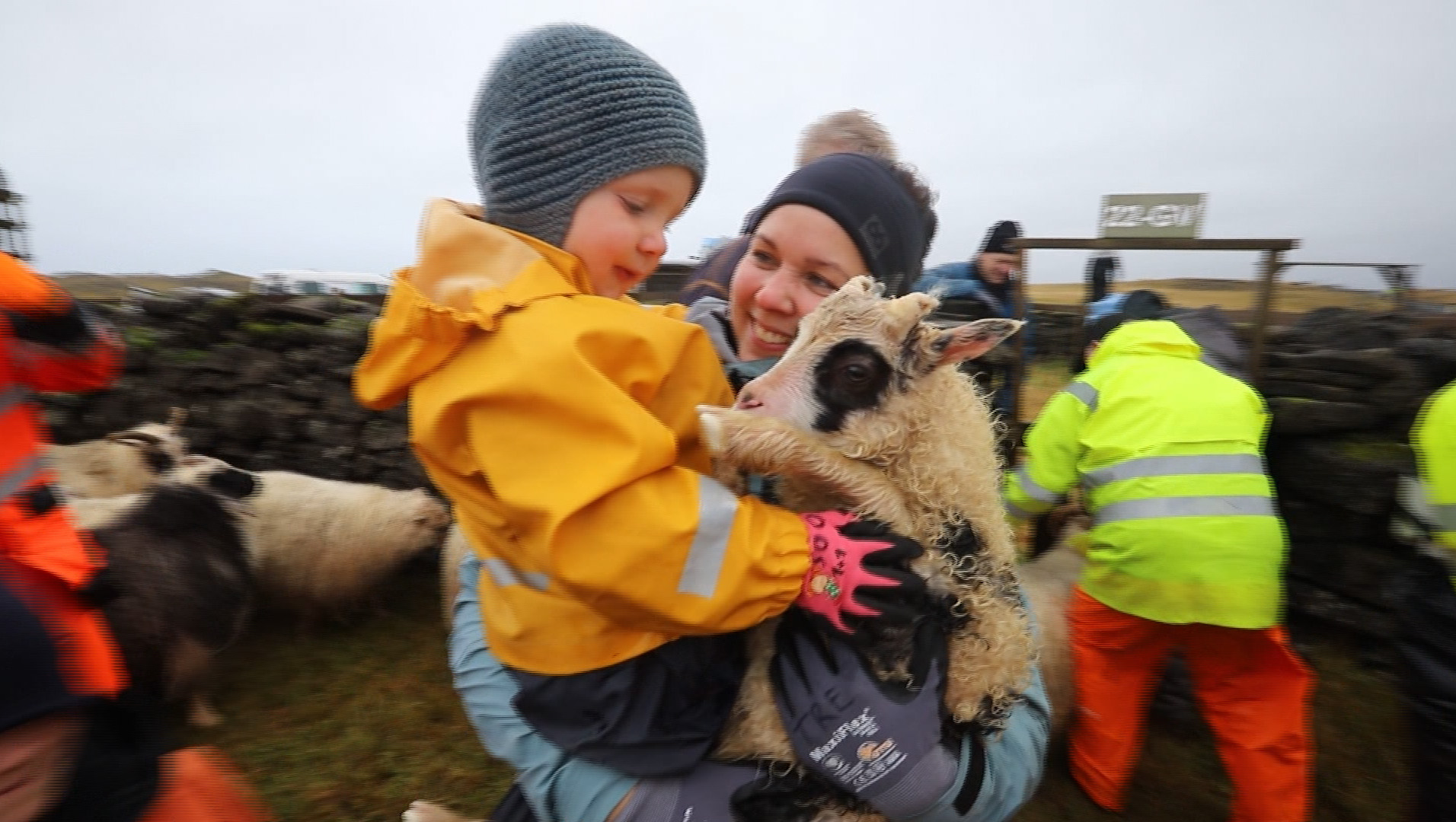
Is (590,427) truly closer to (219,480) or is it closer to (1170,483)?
(1170,483)

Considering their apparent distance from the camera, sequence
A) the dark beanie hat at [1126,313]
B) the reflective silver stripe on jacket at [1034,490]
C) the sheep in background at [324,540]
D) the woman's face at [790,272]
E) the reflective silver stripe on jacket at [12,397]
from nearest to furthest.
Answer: the woman's face at [790,272] → the reflective silver stripe on jacket at [12,397] → the reflective silver stripe on jacket at [1034,490] → the dark beanie hat at [1126,313] → the sheep in background at [324,540]

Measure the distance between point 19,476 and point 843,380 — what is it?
2819 mm

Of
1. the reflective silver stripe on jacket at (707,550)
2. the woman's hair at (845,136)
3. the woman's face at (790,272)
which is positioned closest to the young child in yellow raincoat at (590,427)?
the reflective silver stripe on jacket at (707,550)

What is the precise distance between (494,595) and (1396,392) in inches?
239

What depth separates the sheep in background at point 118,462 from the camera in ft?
18.7

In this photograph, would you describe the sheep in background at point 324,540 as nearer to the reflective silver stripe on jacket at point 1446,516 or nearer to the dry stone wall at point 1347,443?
the reflective silver stripe on jacket at point 1446,516

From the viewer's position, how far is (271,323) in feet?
22.2

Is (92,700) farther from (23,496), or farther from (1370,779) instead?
(1370,779)

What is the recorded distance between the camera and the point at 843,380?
146 cm

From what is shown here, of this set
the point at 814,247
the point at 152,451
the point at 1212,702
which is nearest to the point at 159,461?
the point at 152,451

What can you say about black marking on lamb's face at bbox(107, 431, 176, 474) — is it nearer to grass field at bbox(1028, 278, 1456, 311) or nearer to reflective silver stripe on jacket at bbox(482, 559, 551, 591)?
reflective silver stripe on jacket at bbox(482, 559, 551, 591)

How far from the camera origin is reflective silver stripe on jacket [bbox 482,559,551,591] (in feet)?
4.37

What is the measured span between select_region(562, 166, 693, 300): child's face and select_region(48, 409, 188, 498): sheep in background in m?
→ 6.19

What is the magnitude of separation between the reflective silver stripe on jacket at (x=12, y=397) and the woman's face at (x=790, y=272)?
263cm
